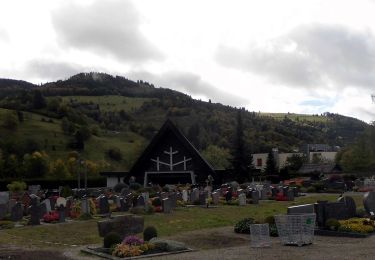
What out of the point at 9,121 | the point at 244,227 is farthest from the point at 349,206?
the point at 9,121

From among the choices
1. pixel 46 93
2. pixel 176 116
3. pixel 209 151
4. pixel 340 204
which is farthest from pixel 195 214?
pixel 46 93

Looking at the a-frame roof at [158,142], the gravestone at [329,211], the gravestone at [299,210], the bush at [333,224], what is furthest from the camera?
the a-frame roof at [158,142]

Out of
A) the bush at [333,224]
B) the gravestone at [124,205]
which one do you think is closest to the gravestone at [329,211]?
the bush at [333,224]

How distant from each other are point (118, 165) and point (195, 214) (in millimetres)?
66412

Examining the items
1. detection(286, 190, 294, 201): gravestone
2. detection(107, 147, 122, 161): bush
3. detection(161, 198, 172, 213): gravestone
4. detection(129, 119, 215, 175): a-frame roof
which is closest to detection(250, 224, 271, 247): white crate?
detection(161, 198, 172, 213): gravestone

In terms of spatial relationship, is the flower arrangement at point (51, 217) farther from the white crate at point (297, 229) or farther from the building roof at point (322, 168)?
the building roof at point (322, 168)

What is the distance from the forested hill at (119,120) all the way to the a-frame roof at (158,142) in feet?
82.2

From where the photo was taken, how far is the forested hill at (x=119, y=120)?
95750mm

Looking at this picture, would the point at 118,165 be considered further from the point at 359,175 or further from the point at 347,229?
the point at 347,229

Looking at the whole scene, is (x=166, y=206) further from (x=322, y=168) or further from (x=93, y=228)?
(x=322, y=168)

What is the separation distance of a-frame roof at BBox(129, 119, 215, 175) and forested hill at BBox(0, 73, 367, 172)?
25.1 m

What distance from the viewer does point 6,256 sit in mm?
15102

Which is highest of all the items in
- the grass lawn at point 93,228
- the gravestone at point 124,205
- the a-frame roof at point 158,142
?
the a-frame roof at point 158,142

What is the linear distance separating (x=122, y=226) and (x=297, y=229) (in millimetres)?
5516
